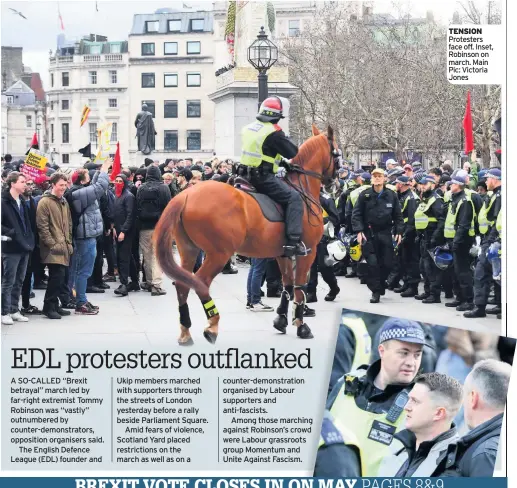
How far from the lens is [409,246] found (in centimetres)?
1788

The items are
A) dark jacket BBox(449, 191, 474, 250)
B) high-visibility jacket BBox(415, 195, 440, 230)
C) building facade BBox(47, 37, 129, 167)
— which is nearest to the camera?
dark jacket BBox(449, 191, 474, 250)

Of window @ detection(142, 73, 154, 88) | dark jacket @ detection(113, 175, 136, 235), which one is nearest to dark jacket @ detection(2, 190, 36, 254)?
dark jacket @ detection(113, 175, 136, 235)

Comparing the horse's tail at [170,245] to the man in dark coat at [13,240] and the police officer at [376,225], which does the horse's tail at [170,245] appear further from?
the police officer at [376,225]

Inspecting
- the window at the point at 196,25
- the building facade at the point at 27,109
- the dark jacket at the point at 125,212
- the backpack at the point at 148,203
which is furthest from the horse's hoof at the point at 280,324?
the building facade at the point at 27,109

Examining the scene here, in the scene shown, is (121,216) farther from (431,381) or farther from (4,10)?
(431,381)

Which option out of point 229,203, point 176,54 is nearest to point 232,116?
point 229,203

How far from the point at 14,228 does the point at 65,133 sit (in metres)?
69.8

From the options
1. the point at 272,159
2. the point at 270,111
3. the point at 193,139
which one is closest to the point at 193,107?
the point at 193,139

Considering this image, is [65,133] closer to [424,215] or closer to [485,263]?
[424,215]

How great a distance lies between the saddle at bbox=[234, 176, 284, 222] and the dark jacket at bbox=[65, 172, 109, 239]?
9.28 feet

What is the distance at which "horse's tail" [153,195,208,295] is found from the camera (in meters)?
12.4

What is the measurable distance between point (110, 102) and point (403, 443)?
7027 cm

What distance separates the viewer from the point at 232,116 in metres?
24.2

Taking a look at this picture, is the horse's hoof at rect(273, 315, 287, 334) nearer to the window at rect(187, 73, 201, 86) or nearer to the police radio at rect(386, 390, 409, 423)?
the police radio at rect(386, 390, 409, 423)
